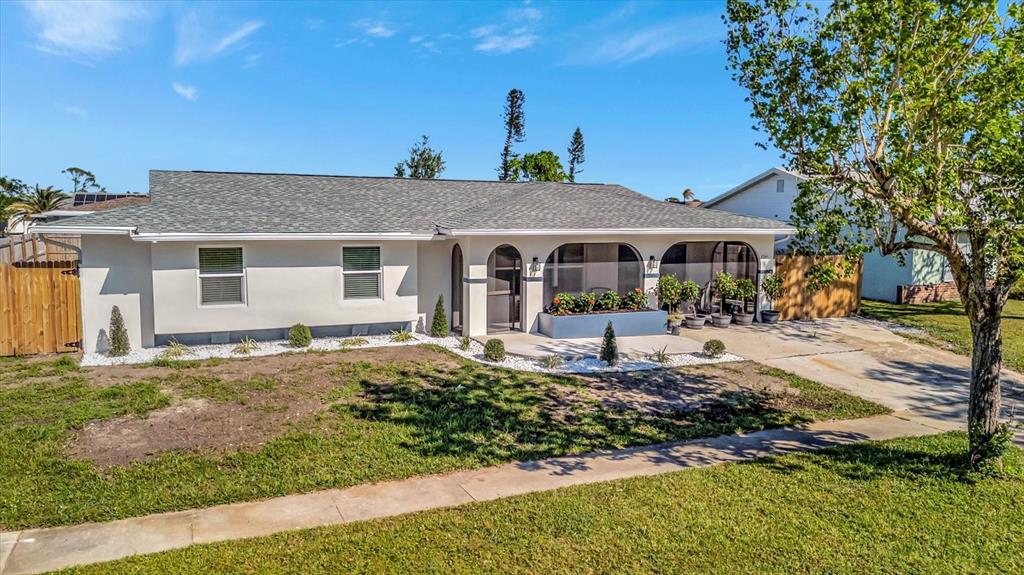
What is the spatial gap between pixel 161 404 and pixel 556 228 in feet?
29.9

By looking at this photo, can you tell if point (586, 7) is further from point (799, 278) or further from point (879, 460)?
point (879, 460)

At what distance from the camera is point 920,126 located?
612cm

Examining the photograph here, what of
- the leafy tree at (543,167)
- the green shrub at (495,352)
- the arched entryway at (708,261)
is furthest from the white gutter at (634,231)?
the leafy tree at (543,167)

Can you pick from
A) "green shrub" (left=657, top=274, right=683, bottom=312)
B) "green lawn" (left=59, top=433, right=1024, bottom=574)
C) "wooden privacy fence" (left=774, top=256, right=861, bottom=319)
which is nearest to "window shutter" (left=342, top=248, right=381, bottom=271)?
"green shrub" (left=657, top=274, right=683, bottom=312)

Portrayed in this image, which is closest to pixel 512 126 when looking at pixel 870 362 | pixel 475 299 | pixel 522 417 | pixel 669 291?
pixel 669 291

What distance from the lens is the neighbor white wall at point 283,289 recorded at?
490 inches

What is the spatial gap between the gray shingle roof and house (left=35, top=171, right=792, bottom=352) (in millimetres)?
65

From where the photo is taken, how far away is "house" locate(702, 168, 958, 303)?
22.2m

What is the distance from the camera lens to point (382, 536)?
5.07m

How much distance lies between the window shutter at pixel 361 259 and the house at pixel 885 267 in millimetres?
14963

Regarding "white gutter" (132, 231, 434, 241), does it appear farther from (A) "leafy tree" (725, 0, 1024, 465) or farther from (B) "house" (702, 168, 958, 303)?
(B) "house" (702, 168, 958, 303)

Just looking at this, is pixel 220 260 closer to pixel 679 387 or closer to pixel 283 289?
pixel 283 289

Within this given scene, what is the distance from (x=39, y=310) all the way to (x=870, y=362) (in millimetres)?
17635

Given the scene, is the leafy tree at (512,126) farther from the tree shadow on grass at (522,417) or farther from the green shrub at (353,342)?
the tree shadow on grass at (522,417)
